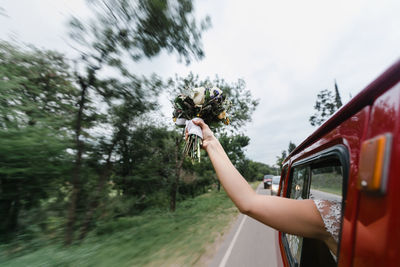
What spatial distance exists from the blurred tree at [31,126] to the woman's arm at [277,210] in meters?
4.65

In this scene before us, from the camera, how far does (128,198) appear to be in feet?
25.5

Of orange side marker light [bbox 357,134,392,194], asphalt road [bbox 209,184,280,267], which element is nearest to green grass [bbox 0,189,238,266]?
asphalt road [bbox 209,184,280,267]

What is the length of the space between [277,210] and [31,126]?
504 cm

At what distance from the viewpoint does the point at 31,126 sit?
3834 mm

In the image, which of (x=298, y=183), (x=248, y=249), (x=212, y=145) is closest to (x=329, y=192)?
(x=298, y=183)

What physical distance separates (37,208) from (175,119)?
536 centimetres

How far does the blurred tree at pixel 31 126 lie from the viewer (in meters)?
3.56

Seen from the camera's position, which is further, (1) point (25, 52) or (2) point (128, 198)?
(2) point (128, 198)

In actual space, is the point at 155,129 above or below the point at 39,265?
above

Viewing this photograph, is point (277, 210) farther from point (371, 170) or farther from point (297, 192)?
point (297, 192)

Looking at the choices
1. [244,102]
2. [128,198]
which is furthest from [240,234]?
[244,102]

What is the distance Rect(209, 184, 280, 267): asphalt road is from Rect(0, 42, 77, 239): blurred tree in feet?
14.5

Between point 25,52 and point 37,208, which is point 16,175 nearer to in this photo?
point 37,208

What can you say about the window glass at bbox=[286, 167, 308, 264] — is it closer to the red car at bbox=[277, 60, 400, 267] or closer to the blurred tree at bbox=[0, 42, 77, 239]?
the red car at bbox=[277, 60, 400, 267]
